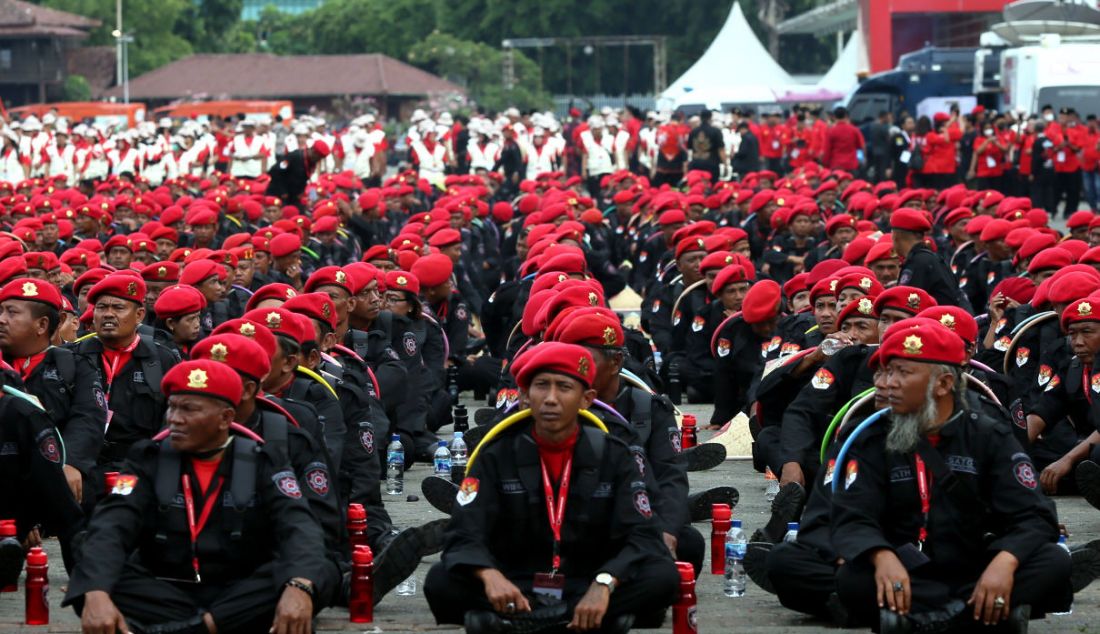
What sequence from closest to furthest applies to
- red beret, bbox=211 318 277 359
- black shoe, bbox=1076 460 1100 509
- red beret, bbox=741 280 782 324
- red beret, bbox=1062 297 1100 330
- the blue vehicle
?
red beret, bbox=211 318 277 359, black shoe, bbox=1076 460 1100 509, red beret, bbox=1062 297 1100 330, red beret, bbox=741 280 782 324, the blue vehicle

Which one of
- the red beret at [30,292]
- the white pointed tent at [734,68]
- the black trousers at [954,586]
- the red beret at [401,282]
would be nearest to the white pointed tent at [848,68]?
the white pointed tent at [734,68]

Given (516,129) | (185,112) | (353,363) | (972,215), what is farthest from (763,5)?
(353,363)

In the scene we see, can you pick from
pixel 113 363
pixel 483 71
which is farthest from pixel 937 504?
pixel 483 71

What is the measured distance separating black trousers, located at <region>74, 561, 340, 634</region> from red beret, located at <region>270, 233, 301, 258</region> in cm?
1020

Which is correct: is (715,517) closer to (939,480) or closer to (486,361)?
(939,480)

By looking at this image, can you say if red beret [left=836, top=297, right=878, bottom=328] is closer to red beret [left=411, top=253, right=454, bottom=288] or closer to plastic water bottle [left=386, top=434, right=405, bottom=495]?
plastic water bottle [left=386, top=434, right=405, bottom=495]

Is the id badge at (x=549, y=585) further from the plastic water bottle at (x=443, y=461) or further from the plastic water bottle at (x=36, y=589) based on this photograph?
the plastic water bottle at (x=443, y=461)

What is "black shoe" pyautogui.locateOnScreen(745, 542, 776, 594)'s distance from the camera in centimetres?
906

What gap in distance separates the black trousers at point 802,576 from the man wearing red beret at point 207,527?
1924 mm

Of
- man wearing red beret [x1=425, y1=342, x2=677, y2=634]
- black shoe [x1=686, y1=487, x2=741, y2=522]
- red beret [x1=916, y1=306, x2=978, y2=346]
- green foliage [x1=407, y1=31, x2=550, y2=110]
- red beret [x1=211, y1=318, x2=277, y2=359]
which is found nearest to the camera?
man wearing red beret [x1=425, y1=342, x2=677, y2=634]

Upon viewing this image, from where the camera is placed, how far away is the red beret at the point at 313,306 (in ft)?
34.4

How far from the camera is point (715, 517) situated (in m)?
10.0

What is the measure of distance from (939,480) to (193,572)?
269cm

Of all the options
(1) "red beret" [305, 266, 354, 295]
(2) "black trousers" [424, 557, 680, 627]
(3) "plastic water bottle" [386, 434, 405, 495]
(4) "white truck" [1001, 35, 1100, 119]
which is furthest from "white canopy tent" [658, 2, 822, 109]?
(2) "black trousers" [424, 557, 680, 627]
